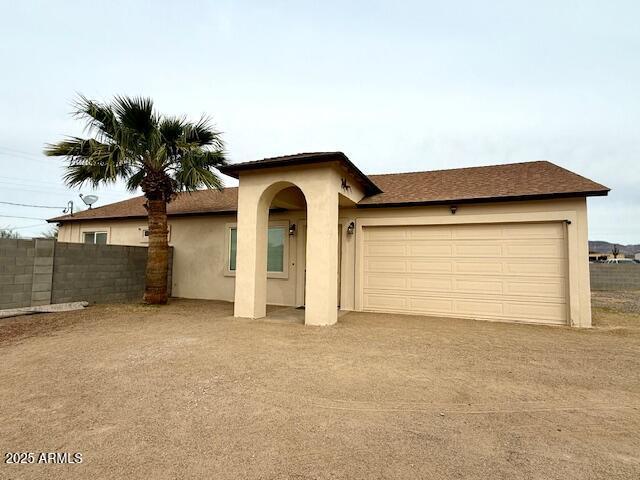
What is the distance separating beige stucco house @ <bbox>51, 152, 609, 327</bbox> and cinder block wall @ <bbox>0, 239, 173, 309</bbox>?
3876 mm

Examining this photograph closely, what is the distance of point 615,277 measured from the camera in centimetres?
1445

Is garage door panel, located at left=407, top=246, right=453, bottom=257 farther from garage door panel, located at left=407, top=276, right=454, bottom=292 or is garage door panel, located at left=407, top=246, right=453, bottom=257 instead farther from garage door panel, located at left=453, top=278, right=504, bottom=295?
garage door panel, located at left=453, top=278, right=504, bottom=295

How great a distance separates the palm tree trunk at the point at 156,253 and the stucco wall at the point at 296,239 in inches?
85.8

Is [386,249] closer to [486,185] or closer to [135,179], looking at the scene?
[486,185]

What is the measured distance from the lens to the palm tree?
8211 millimetres

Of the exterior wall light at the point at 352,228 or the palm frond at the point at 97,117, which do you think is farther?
the exterior wall light at the point at 352,228

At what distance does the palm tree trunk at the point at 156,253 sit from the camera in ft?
29.9

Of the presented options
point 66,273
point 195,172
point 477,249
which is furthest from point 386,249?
point 66,273

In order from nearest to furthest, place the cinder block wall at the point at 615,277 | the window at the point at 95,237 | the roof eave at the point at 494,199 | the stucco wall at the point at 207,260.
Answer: the roof eave at the point at 494,199, the stucco wall at the point at 207,260, the window at the point at 95,237, the cinder block wall at the point at 615,277

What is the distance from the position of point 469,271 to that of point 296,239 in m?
5.11

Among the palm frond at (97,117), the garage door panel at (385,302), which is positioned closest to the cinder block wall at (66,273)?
the palm frond at (97,117)

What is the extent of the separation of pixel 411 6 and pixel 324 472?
10.8 m

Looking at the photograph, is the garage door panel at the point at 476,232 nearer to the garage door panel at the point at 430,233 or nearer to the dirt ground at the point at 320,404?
the garage door panel at the point at 430,233

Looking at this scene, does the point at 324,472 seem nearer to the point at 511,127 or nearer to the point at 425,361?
the point at 425,361
